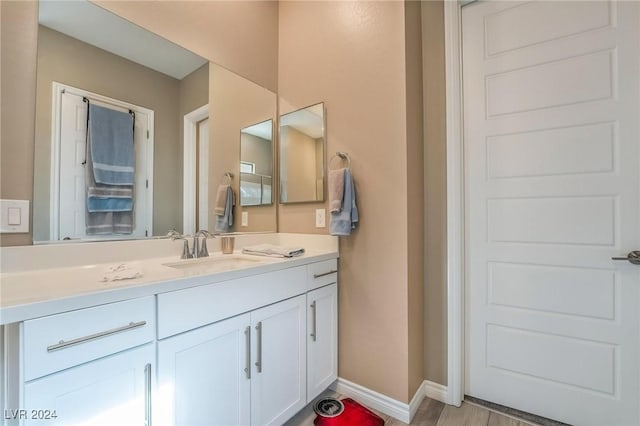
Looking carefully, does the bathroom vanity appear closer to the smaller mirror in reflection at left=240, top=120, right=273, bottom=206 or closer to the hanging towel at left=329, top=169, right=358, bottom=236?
the hanging towel at left=329, top=169, right=358, bottom=236

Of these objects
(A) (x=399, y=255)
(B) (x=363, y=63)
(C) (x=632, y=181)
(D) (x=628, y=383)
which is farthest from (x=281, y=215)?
(D) (x=628, y=383)

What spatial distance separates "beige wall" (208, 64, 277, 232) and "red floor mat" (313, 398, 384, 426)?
1.19 m

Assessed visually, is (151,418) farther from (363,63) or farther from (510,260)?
(363,63)

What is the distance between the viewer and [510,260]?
5.22 feet

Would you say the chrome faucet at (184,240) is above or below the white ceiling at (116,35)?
below

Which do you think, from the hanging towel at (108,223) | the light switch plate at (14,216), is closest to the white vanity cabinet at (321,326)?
the hanging towel at (108,223)

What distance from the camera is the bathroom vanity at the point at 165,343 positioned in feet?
2.39

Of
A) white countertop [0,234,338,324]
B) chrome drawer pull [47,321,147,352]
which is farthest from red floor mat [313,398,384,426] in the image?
chrome drawer pull [47,321,147,352]

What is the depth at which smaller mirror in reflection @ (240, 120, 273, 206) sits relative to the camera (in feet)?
6.36

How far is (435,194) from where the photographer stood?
1.73 meters

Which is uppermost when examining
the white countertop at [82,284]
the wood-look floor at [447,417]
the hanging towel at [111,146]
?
the hanging towel at [111,146]

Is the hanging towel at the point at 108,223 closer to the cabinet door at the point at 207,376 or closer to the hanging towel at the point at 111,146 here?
the hanging towel at the point at 111,146

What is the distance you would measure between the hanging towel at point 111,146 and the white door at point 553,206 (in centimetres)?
186

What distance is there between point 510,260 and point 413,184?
69cm
